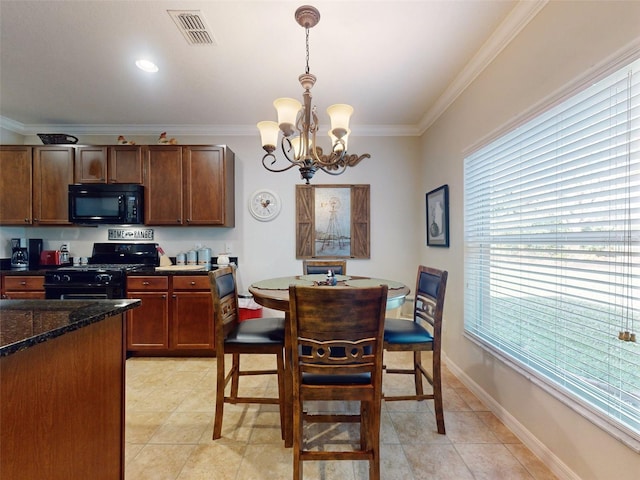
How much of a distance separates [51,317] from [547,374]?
2.30 meters

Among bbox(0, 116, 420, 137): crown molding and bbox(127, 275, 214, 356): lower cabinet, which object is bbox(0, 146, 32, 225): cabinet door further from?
bbox(127, 275, 214, 356): lower cabinet

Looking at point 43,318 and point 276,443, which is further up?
point 43,318

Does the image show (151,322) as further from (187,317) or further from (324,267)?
(324,267)

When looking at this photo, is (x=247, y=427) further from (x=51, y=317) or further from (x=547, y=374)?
(x=547, y=374)

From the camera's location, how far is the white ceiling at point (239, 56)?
182 centimetres

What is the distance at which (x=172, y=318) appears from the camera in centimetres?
312

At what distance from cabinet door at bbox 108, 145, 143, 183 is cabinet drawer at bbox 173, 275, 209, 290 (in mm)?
1220

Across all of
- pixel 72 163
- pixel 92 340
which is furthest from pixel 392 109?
pixel 72 163

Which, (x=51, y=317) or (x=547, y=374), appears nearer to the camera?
(x=51, y=317)

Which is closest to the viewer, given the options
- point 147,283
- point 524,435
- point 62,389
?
point 62,389

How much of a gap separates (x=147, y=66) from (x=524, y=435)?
12.2 feet

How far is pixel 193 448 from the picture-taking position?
1.77m

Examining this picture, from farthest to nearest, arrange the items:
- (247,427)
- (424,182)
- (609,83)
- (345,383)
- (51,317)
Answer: (424,182), (247,427), (345,383), (609,83), (51,317)

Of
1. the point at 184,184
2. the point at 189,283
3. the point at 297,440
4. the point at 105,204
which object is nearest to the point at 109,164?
the point at 105,204
